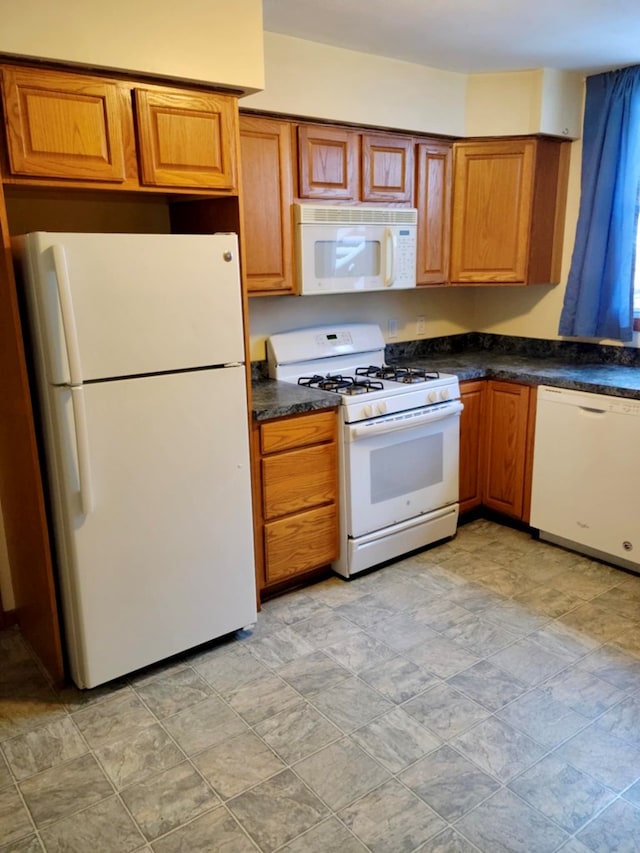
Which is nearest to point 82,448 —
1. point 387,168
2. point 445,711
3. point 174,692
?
point 174,692

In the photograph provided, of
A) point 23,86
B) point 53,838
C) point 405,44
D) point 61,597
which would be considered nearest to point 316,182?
point 405,44

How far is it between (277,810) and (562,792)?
82 centimetres

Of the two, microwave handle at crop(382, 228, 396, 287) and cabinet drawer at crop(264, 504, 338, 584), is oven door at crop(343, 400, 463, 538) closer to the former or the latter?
cabinet drawer at crop(264, 504, 338, 584)

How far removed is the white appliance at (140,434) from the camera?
2002 mm

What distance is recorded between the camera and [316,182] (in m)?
3.01

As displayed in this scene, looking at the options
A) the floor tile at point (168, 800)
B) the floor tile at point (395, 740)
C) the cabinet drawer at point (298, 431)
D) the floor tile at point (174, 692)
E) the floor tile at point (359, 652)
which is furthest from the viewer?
the cabinet drawer at point (298, 431)

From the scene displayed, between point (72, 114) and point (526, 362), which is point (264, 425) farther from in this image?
point (526, 362)

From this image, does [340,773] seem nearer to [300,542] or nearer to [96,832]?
[96,832]

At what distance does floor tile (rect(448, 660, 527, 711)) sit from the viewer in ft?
7.35

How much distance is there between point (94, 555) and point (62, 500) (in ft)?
0.71

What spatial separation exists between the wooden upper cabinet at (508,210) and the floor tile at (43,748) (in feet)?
9.61

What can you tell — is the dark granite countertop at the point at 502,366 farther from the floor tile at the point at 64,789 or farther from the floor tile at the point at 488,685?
the floor tile at the point at 64,789

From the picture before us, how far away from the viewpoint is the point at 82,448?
203 cm

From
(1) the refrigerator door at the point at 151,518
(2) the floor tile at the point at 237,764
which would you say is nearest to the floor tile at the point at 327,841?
(2) the floor tile at the point at 237,764
